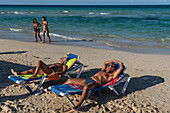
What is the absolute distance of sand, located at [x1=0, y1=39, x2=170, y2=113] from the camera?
4109mm

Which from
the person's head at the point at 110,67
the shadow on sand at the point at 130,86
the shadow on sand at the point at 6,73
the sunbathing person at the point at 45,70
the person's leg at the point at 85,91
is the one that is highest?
the person's head at the point at 110,67

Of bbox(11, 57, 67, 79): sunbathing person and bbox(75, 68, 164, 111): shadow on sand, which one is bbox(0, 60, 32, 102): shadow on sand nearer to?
bbox(11, 57, 67, 79): sunbathing person

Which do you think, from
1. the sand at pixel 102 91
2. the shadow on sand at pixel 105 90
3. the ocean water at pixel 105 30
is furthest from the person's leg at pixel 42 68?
the ocean water at pixel 105 30

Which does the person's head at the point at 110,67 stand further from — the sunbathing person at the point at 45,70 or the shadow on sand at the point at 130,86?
the sunbathing person at the point at 45,70

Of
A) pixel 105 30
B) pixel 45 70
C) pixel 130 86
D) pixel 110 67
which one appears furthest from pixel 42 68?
pixel 105 30

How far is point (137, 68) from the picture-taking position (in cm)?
679

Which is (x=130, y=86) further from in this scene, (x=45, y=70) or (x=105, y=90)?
(x=45, y=70)

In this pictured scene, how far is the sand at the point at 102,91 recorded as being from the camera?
13.5 feet

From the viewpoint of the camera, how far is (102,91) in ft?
16.2

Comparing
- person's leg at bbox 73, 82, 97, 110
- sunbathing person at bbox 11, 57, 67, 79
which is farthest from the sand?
sunbathing person at bbox 11, 57, 67, 79

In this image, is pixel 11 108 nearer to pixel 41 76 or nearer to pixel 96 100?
pixel 41 76

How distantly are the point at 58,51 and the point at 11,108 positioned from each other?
504 cm

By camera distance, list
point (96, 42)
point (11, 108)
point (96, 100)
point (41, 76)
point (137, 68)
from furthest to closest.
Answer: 1. point (96, 42)
2. point (137, 68)
3. point (41, 76)
4. point (96, 100)
5. point (11, 108)

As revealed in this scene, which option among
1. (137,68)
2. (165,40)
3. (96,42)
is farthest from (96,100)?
(165,40)
